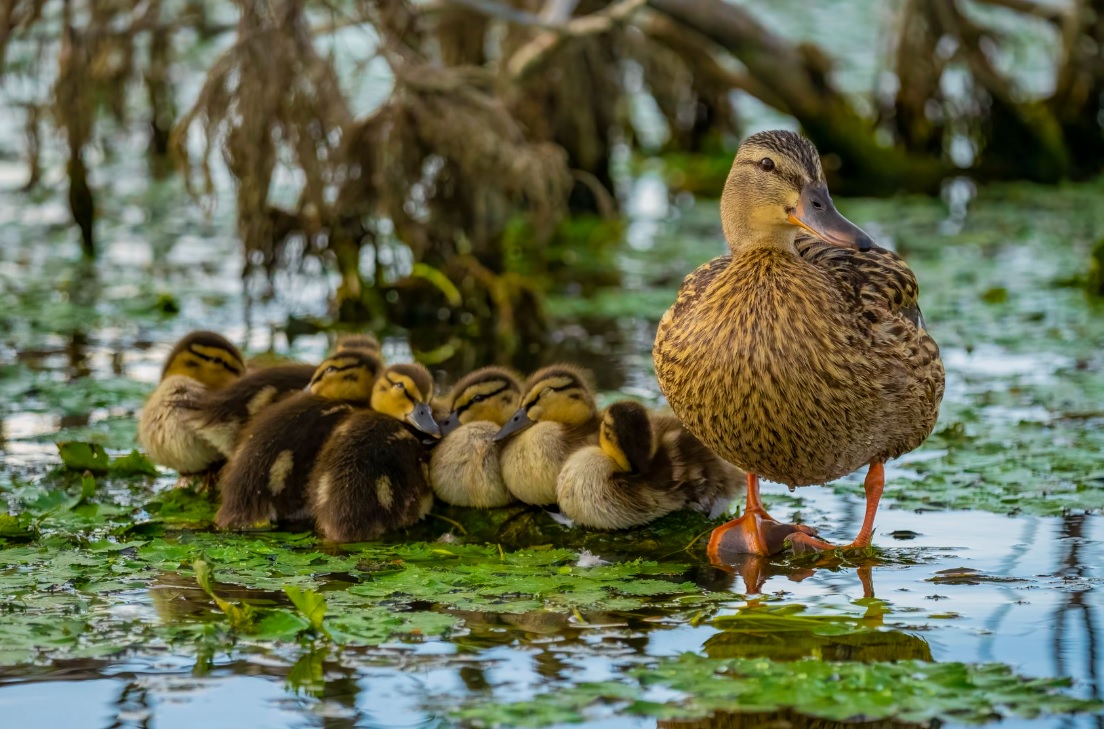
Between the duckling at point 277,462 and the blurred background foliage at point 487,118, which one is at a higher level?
the blurred background foliage at point 487,118

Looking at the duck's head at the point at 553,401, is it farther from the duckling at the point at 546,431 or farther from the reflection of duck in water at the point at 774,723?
the reflection of duck in water at the point at 774,723

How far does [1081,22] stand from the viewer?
39.3 feet

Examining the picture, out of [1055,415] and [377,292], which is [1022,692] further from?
[377,292]

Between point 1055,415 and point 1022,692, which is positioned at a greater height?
point 1055,415

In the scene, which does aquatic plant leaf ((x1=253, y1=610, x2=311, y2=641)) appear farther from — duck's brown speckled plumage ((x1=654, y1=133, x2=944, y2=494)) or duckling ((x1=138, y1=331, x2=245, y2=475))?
duckling ((x1=138, y1=331, x2=245, y2=475))

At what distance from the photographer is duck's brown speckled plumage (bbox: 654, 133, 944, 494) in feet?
15.7

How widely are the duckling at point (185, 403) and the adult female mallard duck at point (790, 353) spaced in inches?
67.5

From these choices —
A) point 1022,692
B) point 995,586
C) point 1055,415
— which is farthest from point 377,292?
point 1022,692

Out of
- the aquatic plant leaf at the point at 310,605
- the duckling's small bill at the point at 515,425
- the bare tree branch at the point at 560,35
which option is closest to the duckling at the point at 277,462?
the duckling's small bill at the point at 515,425

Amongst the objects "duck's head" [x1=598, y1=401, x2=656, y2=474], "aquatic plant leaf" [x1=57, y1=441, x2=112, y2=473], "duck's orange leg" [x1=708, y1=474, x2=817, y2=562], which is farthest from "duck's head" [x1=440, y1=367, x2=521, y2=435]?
"aquatic plant leaf" [x1=57, y1=441, x2=112, y2=473]

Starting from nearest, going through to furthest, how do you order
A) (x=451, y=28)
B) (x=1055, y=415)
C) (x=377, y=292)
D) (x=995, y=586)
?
(x=995, y=586), (x=1055, y=415), (x=377, y=292), (x=451, y=28)

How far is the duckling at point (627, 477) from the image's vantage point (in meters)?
5.20

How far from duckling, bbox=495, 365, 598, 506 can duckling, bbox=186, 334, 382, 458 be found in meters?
0.64

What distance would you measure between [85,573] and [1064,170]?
955 cm
